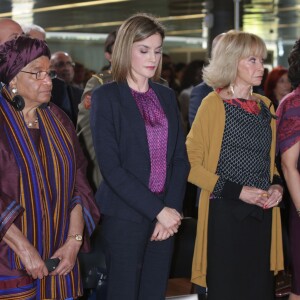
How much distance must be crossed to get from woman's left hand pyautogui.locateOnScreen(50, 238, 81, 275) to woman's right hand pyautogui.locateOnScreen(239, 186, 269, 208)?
3.31 feet

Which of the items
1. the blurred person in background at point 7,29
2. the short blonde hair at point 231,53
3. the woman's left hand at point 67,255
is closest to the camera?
the woman's left hand at point 67,255

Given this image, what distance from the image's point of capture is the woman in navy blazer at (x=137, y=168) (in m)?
3.14

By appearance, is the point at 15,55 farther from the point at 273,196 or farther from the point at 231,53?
the point at 273,196

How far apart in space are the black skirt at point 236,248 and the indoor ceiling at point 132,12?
10427mm

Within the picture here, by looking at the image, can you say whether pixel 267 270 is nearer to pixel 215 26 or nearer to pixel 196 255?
pixel 196 255

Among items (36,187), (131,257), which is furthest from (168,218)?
(36,187)

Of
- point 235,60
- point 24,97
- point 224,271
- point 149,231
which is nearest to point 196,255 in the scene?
Answer: point 224,271

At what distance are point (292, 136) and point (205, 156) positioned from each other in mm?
480

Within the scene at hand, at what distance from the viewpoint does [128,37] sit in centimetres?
323

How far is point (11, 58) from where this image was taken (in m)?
2.90

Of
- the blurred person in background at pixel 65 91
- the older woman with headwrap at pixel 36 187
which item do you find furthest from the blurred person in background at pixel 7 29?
the older woman with headwrap at pixel 36 187

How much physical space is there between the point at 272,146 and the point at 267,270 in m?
0.63

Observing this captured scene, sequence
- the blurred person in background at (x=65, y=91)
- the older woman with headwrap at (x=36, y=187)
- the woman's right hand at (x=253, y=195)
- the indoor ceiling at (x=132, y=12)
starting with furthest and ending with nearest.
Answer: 1. the indoor ceiling at (x=132, y=12)
2. the blurred person in background at (x=65, y=91)
3. the woman's right hand at (x=253, y=195)
4. the older woman with headwrap at (x=36, y=187)

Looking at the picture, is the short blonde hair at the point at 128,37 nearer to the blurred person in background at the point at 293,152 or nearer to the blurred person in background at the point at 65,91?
the blurred person in background at the point at 293,152
